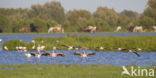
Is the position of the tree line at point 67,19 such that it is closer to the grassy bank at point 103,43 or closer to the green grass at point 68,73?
the grassy bank at point 103,43

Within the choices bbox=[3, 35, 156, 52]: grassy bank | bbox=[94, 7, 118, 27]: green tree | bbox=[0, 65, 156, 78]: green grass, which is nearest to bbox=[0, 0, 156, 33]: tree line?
bbox=[94, 7, 118, 27]: green tree

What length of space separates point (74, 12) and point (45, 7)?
1199cm

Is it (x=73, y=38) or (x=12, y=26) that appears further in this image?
(x=12, y=26)

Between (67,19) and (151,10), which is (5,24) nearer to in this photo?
(151,10)

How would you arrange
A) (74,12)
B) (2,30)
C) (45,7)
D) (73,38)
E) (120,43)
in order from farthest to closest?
1. (45,7)
2. (74,12)
3. (2,30)
4. (73,38)
5. (120,43)

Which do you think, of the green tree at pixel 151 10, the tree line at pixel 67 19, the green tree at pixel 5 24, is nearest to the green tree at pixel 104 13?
the tree line at pixel 67 19

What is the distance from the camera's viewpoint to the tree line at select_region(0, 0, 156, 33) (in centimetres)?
6009

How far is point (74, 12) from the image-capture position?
79688 mm

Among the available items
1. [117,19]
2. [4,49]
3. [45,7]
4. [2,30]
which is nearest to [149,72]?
[4,49]

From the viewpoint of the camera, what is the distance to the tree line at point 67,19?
60094 millimetres

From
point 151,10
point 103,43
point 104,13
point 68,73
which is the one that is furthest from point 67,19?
point 68,73

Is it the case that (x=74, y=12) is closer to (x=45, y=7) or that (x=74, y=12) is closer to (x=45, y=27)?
(x=45, y=7)

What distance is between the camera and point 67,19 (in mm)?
79688

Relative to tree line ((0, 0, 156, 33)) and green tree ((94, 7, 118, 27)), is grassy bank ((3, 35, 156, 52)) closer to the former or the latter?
tree line ((0, 0, 156, 33))
